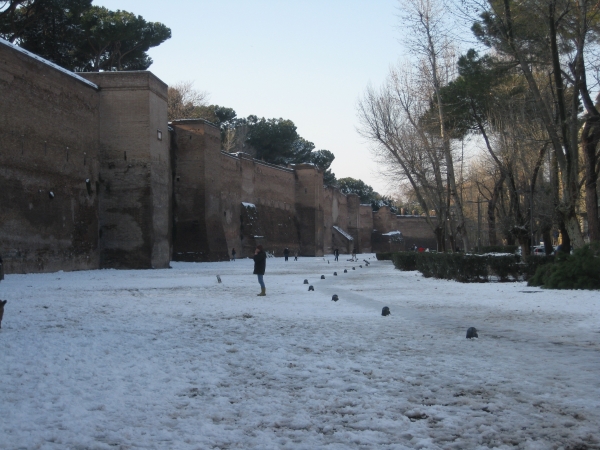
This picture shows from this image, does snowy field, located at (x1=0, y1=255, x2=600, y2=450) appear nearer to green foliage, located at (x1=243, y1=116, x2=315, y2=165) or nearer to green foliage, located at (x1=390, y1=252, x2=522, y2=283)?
green foliage, located at (x1=390, y1=252, x2=522, y2=283)

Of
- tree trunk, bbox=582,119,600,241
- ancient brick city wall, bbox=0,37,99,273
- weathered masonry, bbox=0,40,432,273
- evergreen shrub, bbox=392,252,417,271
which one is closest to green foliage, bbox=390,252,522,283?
tree trunk, bbox=582,119,600,241

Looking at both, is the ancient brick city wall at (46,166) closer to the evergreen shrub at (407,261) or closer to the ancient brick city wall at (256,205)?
the evergreen shrub at (407,261)

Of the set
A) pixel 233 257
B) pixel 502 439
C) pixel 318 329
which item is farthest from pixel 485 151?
pixel 502 439

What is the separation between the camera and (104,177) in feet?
88.5

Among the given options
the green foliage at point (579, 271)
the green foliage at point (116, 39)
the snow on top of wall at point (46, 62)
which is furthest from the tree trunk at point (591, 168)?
the green foliage at point (116, 39)

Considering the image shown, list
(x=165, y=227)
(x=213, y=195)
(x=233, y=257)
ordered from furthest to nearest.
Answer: (x=233, y=257) < (x=213, y=195) < (x=165, y=227)

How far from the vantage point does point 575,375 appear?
4.93m

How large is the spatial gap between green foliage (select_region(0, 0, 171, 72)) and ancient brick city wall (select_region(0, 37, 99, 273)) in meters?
10.6

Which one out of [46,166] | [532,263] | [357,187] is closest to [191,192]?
[46,166]

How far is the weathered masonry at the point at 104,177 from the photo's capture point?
A: 20.8 metres

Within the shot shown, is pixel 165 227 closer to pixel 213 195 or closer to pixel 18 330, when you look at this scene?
pixel 213 195

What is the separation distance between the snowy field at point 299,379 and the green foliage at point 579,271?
335cm

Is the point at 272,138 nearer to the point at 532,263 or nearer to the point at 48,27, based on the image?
the point at 48,27

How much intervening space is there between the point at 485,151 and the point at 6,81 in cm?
1921
